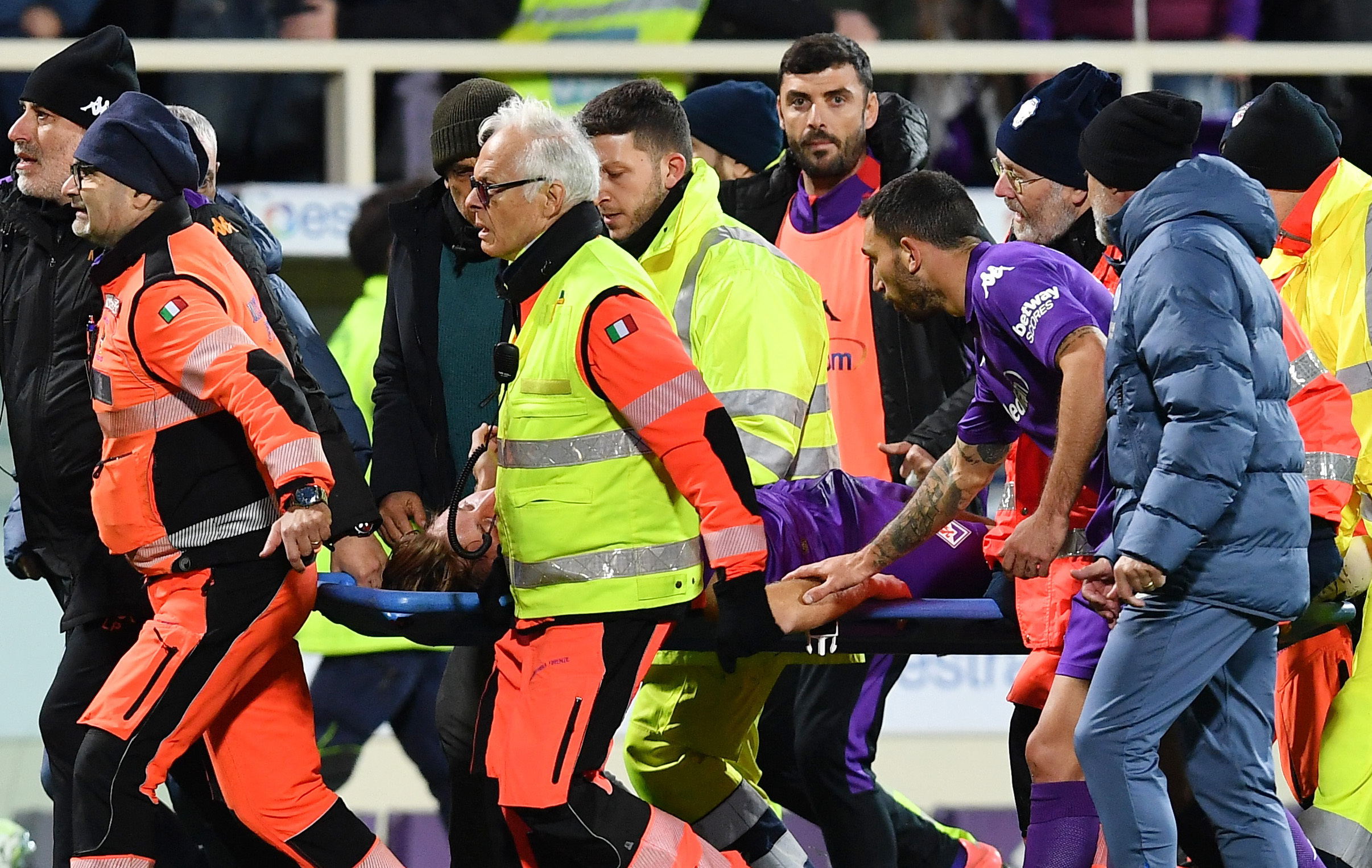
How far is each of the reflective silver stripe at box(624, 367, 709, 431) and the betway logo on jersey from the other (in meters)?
0.58

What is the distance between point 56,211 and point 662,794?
5.42ft

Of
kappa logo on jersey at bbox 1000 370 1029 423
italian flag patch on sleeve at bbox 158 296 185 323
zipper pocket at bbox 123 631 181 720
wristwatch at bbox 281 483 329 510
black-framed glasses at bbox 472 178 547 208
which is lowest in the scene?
zipper pocket at bbox 123 631 181 720

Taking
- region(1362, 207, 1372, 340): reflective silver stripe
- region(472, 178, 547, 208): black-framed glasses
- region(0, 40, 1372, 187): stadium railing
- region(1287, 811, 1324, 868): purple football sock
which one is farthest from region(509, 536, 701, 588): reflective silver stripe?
region(0, 40, 1372, 187): stadium railing

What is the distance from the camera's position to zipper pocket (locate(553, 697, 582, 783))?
10.3ft

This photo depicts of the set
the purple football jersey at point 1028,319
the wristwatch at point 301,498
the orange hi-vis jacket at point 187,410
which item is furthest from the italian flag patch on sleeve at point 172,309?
the purple football jersey at point 1028,319

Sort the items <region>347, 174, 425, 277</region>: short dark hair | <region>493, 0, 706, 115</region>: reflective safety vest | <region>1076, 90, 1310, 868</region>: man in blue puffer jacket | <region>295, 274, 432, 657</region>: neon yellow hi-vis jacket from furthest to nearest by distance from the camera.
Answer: <region>493, 0, 706, 115</region>: reflective safety vest → <region>347, 174, 425, 277</region>: short dark hair → <region>295, 274, 432, 657</region>: neon yellow hi-vis jacket → <region>1076, 90, 1310, 868</region>: man in blue puffer jacket

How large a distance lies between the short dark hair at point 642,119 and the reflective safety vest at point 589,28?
8.04 ft

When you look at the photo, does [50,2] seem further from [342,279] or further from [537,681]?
[537,681]

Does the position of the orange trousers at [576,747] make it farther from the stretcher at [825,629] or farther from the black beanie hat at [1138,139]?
the black beanie hat at [1138,139]

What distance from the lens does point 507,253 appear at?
329 centimetres

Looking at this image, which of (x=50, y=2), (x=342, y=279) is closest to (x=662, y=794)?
(x=342, y=279)

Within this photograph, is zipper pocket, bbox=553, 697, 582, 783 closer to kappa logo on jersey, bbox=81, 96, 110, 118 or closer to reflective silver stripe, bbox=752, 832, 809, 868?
reflective silver stripe, bbox=752, 832, 809, 868

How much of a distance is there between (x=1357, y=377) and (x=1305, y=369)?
19.5 inches

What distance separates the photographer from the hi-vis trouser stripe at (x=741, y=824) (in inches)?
153
